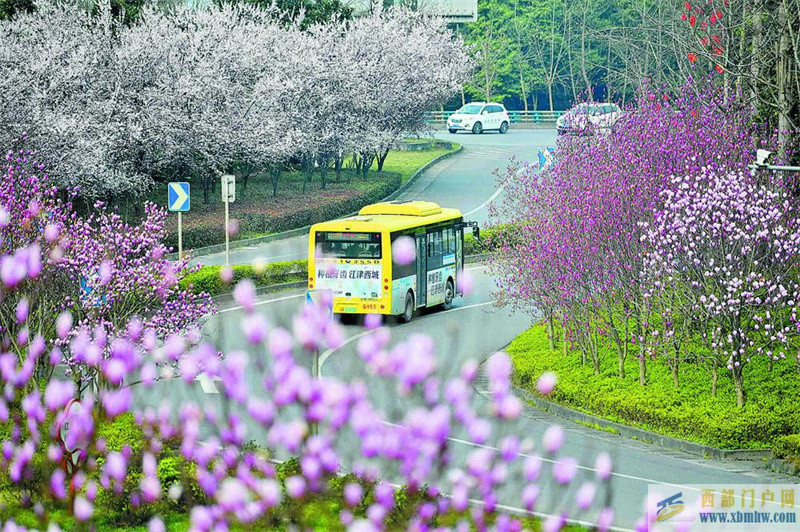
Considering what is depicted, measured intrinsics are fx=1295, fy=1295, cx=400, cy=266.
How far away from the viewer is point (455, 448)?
19.0 m

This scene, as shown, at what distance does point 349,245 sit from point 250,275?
575 centimetres

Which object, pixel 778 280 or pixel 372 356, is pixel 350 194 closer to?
pixel 778 280

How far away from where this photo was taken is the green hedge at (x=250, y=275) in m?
31.9

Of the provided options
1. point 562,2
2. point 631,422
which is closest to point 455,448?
point 631,422

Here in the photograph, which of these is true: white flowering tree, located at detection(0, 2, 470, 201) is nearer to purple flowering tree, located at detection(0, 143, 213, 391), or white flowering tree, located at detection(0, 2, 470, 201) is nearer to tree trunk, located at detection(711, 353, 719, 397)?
purple flowering tree, located at detection(0, 143, 213, 391)

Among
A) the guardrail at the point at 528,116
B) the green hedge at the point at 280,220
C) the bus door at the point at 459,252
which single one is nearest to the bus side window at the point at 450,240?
the bus door at the point at 459,252

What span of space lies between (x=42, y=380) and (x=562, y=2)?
71363mm

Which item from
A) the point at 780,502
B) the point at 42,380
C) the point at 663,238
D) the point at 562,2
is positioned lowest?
the point at 780,502

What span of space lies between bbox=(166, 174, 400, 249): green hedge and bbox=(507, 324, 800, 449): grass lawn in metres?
18.8

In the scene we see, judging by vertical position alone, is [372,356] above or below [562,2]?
below

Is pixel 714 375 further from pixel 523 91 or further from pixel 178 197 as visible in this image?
pixel 523 91

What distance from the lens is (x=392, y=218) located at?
30.1m
